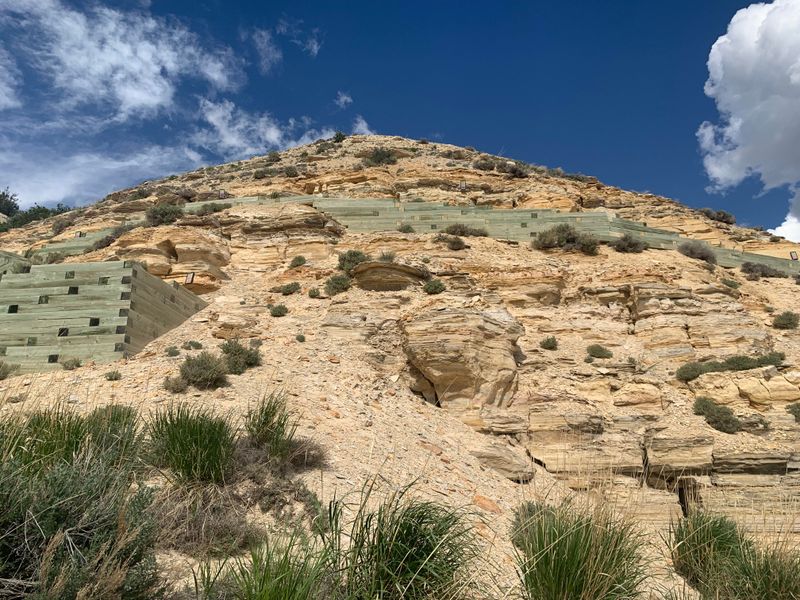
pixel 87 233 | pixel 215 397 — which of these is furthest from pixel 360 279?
pixel 87 233

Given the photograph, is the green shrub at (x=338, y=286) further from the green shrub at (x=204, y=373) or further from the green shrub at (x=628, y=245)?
the green shrub at (x=628, y=245)

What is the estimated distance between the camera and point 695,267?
19.3 metres

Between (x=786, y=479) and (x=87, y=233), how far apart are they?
1150 inches

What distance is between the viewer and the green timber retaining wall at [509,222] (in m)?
23.1

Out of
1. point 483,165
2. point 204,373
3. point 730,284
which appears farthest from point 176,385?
point 483,165

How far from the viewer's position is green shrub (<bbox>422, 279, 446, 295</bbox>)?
51.6 ft

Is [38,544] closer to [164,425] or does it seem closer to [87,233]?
[164,425]

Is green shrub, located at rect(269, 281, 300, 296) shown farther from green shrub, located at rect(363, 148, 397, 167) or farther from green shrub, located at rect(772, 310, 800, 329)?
green shrub, located at rect(363, 148, 397, 167)

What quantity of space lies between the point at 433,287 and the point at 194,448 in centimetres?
1132

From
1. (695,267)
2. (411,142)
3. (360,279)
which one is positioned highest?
(411,142)

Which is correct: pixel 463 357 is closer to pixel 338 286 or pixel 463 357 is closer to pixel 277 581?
pixel 338 286

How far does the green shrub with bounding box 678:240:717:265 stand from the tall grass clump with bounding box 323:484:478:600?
895 inches

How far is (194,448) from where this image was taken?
507 cm

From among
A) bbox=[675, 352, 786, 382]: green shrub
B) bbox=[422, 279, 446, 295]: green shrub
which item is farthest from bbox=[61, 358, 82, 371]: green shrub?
bbox=[675, 352, 786, 382]: green shrub
